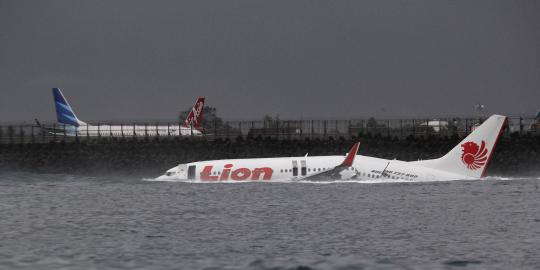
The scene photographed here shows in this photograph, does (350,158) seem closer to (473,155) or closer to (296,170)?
(296,170)

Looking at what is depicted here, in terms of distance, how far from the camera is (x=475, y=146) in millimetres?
85000

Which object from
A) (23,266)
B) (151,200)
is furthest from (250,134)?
(23,266)

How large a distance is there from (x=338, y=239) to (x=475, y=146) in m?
43.2

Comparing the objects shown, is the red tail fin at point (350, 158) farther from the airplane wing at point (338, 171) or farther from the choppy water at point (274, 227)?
the choppy water at point (274, 227)

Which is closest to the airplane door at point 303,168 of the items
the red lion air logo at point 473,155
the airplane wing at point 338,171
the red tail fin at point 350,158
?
the airplane wing at point 338,171

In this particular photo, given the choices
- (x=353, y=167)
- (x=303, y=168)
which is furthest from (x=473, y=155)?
(x=303, y=168)

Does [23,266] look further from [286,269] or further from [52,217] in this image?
[52,217]

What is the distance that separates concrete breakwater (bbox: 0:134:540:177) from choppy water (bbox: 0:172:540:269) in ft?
122

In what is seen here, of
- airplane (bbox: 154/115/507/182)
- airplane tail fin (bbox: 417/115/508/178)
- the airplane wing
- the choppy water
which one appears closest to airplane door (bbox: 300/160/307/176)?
airplane (bbox: 154/115/507/182)

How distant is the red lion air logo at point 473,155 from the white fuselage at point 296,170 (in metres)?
1.42

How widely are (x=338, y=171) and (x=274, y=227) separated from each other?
30.8 meters

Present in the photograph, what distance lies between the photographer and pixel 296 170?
80.1m

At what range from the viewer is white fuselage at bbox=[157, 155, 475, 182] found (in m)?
80.4

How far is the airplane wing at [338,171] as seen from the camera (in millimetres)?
79312
